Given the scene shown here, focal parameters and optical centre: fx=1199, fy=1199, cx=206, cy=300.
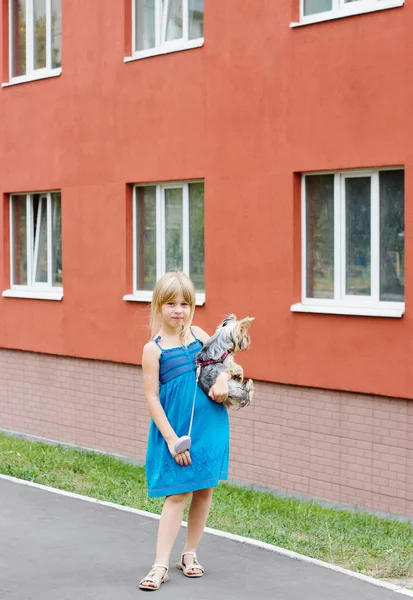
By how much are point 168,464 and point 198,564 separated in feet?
2.49

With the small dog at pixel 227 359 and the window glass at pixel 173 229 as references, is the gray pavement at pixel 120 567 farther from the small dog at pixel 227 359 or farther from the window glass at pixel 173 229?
the window glass at pixel 173 229

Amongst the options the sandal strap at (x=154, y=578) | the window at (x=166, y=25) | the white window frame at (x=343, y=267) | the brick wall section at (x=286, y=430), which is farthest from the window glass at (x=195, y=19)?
the sandal strap at (x=154, y=578)

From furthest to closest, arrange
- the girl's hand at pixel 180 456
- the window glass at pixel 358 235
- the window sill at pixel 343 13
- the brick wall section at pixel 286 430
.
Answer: the window glass at pixel 358 235
the brick wall section at pixel 286 430
the window sill at pixel 343 13
the girl's hand at pixel 180 456

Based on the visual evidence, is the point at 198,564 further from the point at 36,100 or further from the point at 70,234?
the point at 36,100

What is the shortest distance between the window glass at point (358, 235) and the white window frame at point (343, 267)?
46 millimetres

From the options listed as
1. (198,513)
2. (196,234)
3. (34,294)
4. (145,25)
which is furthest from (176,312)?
(34,294)

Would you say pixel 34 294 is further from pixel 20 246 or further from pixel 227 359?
pixel 227 359

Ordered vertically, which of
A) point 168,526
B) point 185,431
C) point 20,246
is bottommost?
point 168,526

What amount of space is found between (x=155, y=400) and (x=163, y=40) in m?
8.97

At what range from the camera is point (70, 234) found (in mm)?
16453

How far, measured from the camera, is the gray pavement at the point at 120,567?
6.56 meters

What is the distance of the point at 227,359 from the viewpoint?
6.56 meters

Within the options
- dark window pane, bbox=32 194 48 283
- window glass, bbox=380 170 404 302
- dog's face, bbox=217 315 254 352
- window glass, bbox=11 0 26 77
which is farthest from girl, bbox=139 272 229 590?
window glass, bbox=11 0 26 77

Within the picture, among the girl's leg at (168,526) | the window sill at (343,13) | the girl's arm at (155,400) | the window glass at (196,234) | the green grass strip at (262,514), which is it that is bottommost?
the green grass strip at (262,514)
